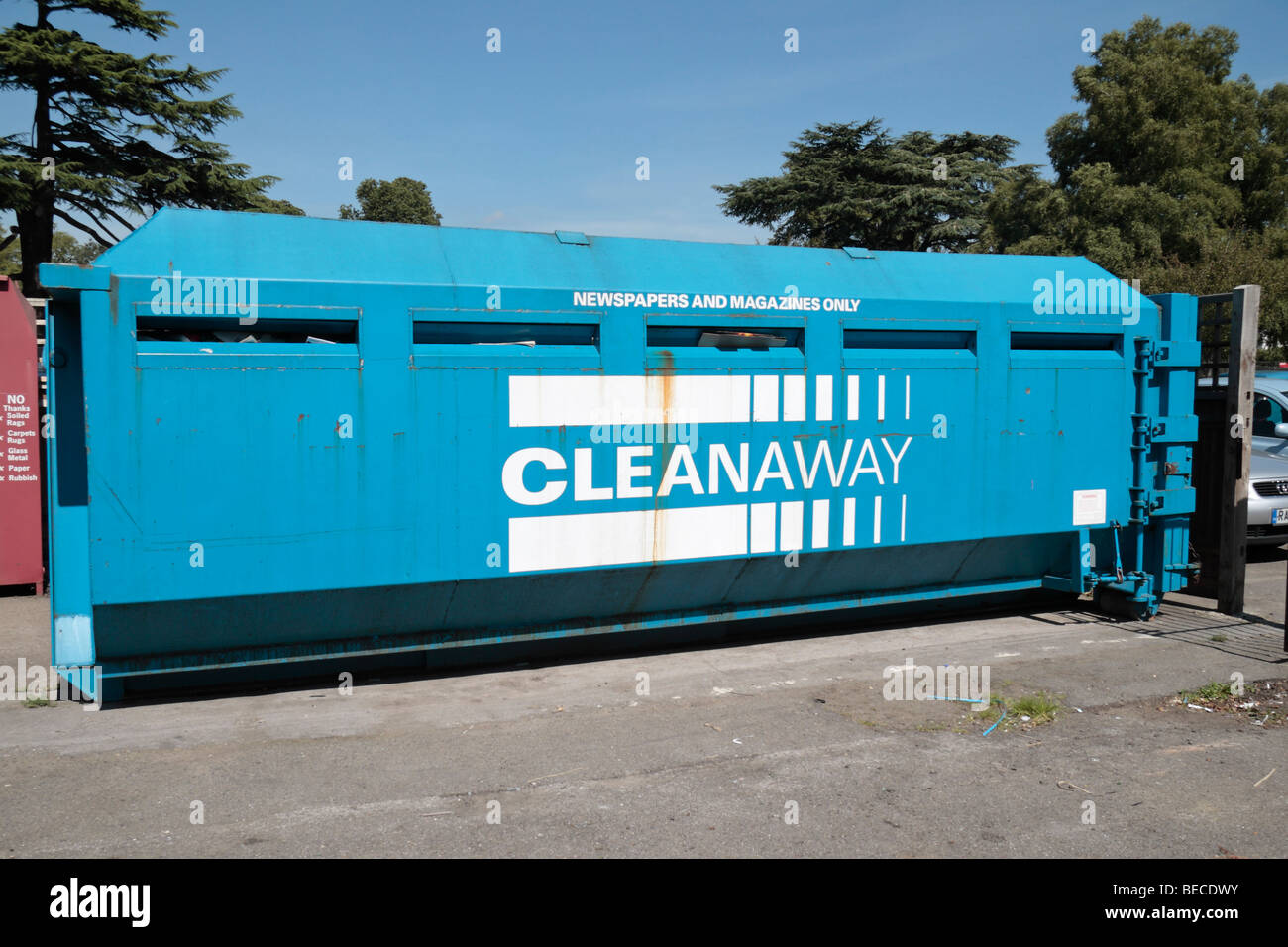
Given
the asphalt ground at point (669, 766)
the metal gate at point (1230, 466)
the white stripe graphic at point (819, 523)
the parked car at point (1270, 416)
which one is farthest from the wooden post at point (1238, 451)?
the white stripe graphic at point (819, 523)

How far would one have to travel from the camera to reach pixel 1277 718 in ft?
17.4

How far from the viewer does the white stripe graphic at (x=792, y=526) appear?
6246 mm

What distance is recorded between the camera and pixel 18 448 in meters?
8.53

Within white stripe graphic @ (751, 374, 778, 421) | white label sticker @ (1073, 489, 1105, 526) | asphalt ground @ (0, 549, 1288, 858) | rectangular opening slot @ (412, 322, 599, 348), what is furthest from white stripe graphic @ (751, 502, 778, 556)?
white label sticker @ (1073, 489, 1105, 526)

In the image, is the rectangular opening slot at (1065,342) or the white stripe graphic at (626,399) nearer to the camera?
the white stripe graphic at (626,399)

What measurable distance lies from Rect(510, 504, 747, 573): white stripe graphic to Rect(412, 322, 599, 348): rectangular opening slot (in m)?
1.02

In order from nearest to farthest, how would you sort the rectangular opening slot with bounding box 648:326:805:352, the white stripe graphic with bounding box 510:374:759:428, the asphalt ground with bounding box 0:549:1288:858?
the asphalt ground with bounding box 0:549:1288:858 → the white stripe graphic with bounding box 510:374:759:428 → the rectangular opening slot with bounding box 648:326:805:352

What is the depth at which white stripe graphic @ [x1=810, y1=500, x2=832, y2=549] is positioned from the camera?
632 cm

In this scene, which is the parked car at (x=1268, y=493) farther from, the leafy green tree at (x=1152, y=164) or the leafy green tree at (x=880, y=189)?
the leafy green tree at (x=880, y=189)

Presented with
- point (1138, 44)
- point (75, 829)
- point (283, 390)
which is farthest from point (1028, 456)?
point (1138, 44)

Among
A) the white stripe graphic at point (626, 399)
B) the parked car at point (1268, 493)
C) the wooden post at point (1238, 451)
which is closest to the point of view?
the white stripe graphic at point (626, 399)

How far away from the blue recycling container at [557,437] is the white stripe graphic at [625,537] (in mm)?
16

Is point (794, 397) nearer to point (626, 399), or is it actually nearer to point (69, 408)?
point (626, 399)

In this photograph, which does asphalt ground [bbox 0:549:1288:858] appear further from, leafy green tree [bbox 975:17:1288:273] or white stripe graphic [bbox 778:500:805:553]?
leafy green tree [bbox 975:17:1288:273]
